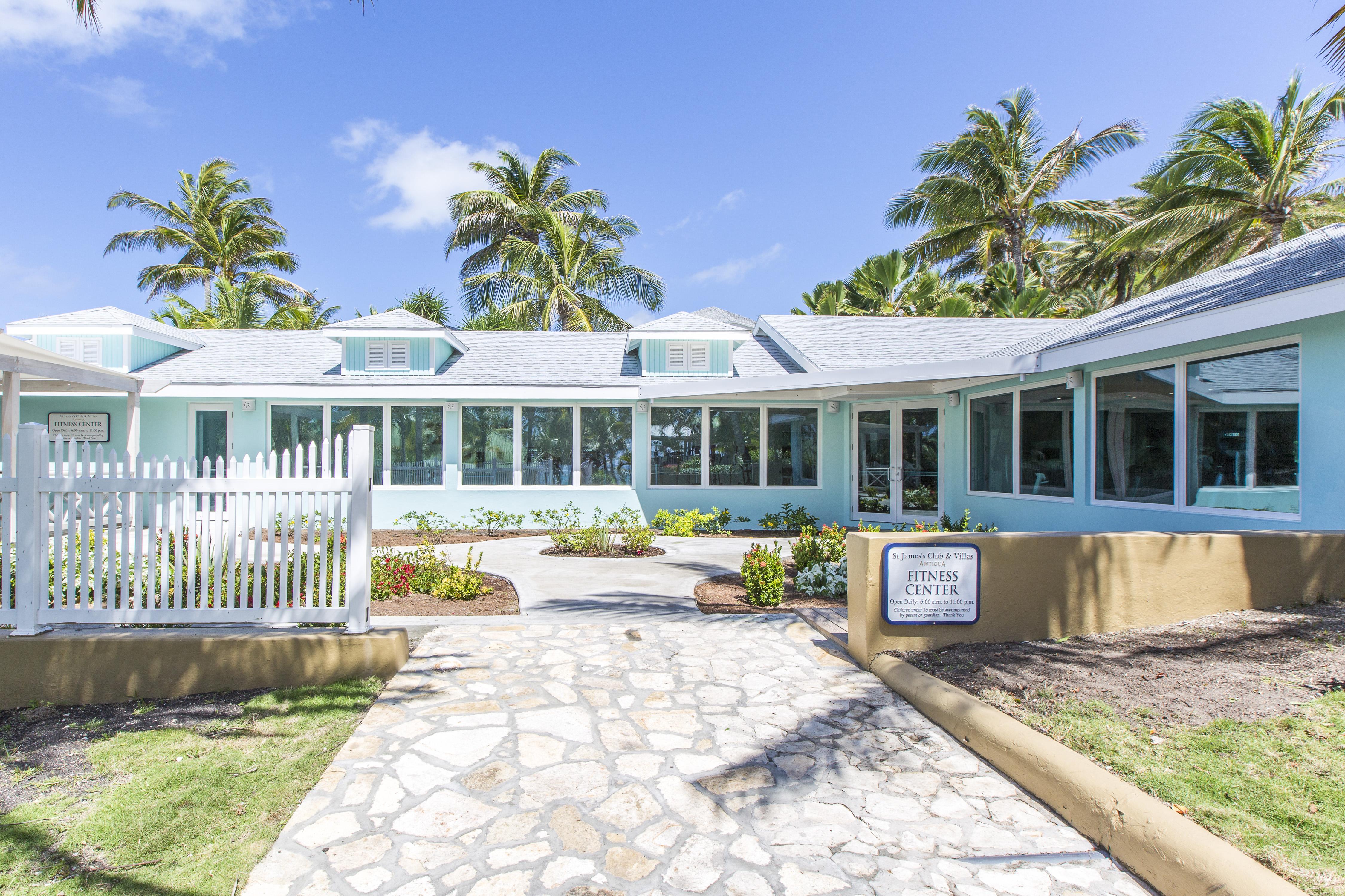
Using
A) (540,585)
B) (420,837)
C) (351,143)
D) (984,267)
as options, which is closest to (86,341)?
(351,143)

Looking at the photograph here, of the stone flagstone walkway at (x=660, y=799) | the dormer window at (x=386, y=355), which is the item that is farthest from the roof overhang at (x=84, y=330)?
the stone flagstone walkway at (x=660, y=799)

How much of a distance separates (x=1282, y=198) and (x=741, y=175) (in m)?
15.4

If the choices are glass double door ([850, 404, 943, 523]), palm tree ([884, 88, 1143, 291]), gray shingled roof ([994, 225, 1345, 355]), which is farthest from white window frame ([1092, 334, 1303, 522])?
palm tree ([884, 88, 1143, 291])

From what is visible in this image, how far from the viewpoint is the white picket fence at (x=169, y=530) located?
4344 mm

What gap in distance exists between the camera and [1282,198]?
56.7ft

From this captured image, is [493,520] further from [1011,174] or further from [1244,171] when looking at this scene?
[1011,174]

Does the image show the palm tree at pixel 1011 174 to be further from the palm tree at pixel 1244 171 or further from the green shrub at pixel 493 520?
Result: the green shrub at pixel 493 520

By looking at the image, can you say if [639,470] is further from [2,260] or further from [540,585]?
[2,260]

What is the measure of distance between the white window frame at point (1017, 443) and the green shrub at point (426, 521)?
376 inches

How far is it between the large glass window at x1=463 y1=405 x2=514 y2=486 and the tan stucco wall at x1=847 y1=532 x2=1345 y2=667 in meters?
9.62

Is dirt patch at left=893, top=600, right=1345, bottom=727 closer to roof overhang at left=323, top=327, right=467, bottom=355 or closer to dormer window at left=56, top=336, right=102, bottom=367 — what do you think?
roof overhang at left=323, top=327, right=467, bottom=355

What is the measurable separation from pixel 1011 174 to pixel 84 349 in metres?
26.5

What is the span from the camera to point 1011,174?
76.3 ft

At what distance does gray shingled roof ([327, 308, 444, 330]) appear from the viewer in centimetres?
1432
